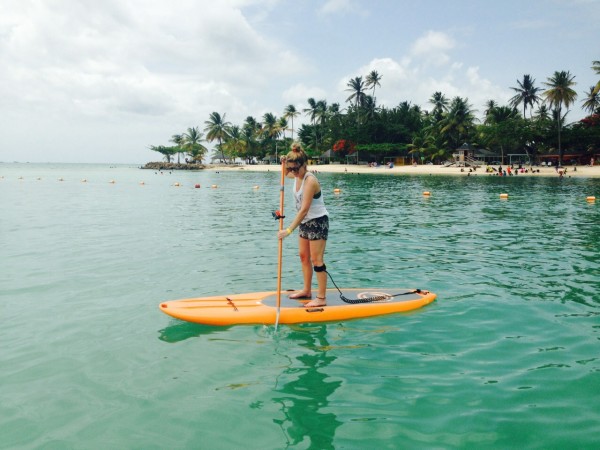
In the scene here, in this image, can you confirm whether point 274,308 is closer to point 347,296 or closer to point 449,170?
point 347,296

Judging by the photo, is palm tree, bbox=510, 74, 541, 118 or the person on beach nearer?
the person on beach

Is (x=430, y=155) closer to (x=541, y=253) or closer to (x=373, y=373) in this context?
(x=541, y=253)

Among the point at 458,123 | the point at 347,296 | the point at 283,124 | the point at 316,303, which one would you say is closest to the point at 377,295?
the point at 347,296

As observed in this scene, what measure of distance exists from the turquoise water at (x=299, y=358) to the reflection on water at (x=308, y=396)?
0.02m

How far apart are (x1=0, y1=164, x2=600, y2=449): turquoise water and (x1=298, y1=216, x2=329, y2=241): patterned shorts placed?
1482mm

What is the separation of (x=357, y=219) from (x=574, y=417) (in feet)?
55.6

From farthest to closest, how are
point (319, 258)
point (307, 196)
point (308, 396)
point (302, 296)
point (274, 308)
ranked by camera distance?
point (302, 296) < point (274, 308) < point (319, 258) < point (307, 196) < point (308, 396)

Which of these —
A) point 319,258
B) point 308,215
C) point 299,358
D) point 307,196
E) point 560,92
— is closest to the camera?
point 299,358

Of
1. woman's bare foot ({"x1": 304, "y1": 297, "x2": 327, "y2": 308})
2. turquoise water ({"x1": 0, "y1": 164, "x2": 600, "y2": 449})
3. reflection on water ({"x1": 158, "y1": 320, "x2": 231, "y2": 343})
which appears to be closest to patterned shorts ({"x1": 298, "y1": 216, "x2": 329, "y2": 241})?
woman's bare foot ({"x1": 304, "y1": 297, "x2": 327, "y2": 308})

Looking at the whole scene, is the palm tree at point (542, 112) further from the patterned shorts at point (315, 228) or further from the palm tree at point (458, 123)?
the patterned shorts at point (315, 228)

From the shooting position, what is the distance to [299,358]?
19.8 ft

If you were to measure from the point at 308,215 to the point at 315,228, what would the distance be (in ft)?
0.79

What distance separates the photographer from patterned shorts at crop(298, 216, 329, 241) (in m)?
7.03

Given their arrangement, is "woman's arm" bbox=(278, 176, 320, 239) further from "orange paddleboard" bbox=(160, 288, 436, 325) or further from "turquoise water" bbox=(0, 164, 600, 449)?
"turquoise water" bbox=(0, 164, 600, 449)
